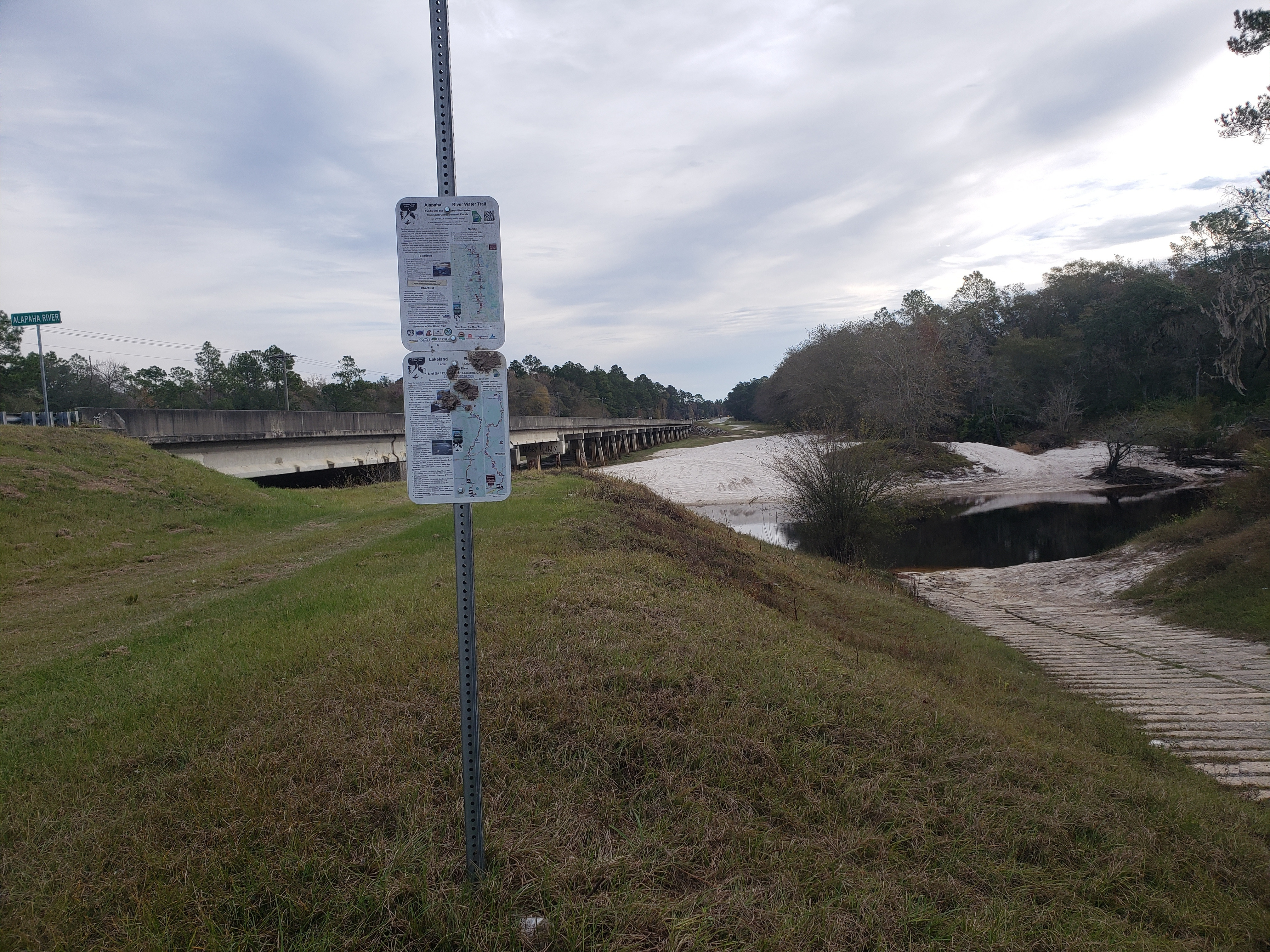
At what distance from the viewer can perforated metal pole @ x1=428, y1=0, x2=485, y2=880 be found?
113 inches

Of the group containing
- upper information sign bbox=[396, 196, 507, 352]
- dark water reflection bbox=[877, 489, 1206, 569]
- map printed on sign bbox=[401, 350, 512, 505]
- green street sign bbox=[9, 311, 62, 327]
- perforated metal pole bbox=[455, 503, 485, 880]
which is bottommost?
dark water reflection bbox=[877, 489, 1206, 569]

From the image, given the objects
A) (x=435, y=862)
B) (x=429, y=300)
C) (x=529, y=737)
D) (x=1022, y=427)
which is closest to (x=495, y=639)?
(x=529, y=737)

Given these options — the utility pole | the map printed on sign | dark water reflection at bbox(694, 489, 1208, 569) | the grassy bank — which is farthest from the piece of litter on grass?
the utility pole

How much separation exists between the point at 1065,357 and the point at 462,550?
71.8 meters

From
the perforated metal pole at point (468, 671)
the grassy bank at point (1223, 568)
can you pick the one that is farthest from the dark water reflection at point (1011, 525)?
the perforated metal pole at point (468, 671)

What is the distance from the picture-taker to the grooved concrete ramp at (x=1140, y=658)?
658 centimetres

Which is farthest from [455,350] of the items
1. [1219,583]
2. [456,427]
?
[1219,583]

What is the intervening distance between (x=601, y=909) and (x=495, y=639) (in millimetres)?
2971

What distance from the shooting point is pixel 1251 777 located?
5785mm

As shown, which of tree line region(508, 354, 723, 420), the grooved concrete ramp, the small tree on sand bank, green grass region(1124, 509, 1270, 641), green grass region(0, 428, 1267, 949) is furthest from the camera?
tree line region(508, 354, 723, 420)

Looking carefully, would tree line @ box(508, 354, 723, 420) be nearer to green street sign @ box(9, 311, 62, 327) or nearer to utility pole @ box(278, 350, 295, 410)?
utility pole @ box(278, 350, 295, 410)

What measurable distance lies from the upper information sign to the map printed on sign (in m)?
0.07

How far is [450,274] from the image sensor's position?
9.37 ft

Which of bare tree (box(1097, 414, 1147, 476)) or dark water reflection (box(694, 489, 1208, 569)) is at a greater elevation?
bare tree (box(1097, 414, 1147, 476))
